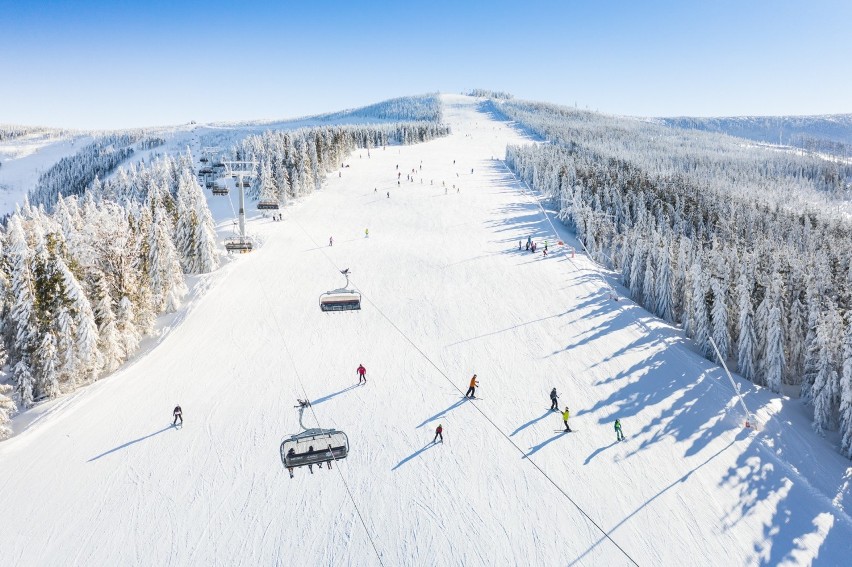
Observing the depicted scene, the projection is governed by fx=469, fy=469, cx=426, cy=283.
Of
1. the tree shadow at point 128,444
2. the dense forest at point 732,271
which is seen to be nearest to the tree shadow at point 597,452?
the dense forest at point 732,271

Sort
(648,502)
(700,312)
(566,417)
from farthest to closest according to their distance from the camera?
(700,312) < (566,417) < (648,502)

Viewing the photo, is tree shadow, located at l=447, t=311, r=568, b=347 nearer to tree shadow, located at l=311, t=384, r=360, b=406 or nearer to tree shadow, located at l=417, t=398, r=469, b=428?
tree shadow, located at l=417, t=398, r=469, b=428

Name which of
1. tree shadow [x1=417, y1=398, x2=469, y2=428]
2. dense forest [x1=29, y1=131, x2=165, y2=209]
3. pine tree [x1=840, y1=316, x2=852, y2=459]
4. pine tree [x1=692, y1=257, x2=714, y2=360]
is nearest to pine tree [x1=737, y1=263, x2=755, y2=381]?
pine tree [x1=692, y1=257, x2=714, y2=360]

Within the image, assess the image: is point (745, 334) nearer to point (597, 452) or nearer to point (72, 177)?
point (597, 452)

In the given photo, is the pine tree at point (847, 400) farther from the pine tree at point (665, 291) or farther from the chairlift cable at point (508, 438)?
the chairlift cable at point (508, 438)

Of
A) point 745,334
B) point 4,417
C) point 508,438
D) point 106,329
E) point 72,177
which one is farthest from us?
point 72,177

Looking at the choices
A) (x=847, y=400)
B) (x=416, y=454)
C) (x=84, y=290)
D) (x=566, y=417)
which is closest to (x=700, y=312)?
(x=847, y=400)

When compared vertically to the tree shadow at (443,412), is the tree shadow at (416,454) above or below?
below

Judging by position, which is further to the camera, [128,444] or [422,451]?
[128,444]

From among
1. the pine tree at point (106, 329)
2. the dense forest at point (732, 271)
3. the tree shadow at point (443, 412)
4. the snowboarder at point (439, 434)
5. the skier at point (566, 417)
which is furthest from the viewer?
the dense forest at point (732, 271)
